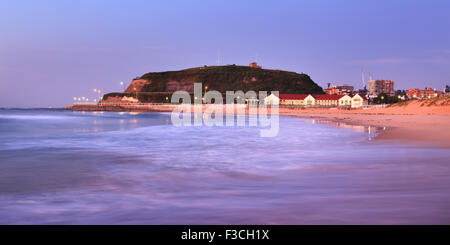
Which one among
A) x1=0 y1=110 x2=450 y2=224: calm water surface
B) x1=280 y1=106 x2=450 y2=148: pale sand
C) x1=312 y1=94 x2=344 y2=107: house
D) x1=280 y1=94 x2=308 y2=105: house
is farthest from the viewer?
x1=280 y1=94 x2=308 y2=105: house

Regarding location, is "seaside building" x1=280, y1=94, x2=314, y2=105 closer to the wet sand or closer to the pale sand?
the pale sand

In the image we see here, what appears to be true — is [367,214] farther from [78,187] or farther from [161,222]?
[78,187]

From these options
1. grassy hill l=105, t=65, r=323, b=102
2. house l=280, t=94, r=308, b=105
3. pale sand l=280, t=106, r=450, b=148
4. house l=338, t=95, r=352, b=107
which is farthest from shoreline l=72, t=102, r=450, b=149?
grassy hill l=105, t=65, r=323, b=102

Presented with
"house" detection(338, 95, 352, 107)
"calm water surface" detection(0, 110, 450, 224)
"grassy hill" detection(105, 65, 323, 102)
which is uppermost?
"grassy hill" detection(105, 65, 323, 102)

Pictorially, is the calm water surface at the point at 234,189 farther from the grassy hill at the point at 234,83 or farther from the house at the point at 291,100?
the grassy hill at the point at 234,83

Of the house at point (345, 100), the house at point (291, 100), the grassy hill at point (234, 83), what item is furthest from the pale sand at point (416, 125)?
the grassy hill at point (234, 83)

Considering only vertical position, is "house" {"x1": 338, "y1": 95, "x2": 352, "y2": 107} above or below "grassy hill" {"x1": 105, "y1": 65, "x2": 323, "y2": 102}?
below

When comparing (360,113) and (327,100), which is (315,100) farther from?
(360,113)

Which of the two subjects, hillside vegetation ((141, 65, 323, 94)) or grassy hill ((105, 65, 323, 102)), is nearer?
hillside vegetation ((141, 65, 323, 94))

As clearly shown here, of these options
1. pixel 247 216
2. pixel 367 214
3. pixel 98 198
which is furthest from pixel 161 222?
pixel 367 214

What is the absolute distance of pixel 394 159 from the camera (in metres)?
11.9

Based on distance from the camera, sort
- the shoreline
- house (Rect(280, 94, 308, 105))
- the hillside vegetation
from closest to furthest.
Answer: the shoreline < house (Rect(280, 94, 308, 105)) < the hillside vegetation

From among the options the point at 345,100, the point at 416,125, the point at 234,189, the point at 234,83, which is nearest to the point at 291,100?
the point at 345,100
